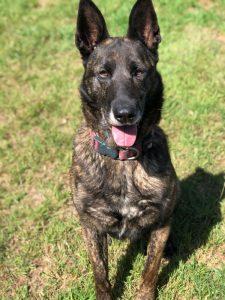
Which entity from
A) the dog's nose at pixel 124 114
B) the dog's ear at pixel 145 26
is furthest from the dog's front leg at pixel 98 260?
the dog's ear at pixel 145 26

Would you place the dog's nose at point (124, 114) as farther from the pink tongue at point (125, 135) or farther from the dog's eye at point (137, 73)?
the dog's eye at point (137, 73)

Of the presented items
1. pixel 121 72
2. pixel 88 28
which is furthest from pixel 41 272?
pixel 88 28

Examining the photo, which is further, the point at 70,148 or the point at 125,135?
the point at 70,148

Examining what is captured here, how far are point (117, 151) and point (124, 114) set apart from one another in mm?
457

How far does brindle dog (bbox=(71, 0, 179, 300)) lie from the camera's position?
3.46m

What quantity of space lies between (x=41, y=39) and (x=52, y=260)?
4227 millimetres

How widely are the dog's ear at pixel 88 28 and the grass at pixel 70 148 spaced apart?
181 centimetres

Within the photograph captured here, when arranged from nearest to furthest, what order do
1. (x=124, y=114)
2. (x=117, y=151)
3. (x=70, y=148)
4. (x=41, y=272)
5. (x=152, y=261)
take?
(x=124, y=114), (x=117, y=151), (x=152, y=261), (x=41, y=272), (x=70, y=148)

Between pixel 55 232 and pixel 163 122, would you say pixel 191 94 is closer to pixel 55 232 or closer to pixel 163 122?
pixel 163 122

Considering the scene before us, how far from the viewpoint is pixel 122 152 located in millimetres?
3578

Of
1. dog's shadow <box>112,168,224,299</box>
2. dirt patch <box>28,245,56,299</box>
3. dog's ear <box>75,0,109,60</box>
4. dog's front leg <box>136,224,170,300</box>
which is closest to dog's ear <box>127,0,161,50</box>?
dog's ear <box>75,0,109,60</box>

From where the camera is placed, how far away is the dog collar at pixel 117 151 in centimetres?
358

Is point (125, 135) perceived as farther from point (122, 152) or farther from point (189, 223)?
point (189, 223)

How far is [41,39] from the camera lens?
24.8ft
